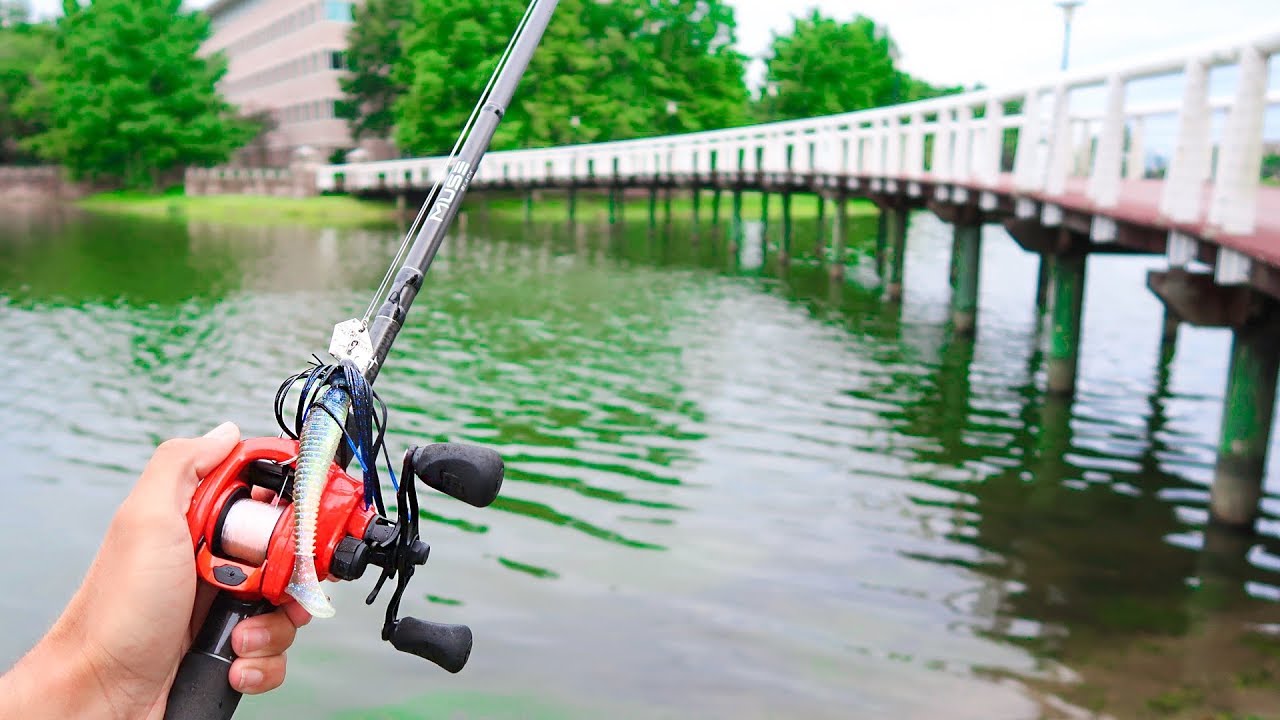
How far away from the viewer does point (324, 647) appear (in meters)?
5.98

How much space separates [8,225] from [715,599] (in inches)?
1583

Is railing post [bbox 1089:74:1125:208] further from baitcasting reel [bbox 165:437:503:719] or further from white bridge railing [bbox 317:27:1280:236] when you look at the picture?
baitcasting reel [bbox 165:437:503:719]

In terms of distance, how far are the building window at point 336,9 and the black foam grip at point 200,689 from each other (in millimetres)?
67736

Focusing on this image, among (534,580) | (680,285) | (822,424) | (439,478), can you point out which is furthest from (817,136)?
(439,478)

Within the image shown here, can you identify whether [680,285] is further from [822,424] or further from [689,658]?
[689,658]

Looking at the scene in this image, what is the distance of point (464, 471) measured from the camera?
1.62m

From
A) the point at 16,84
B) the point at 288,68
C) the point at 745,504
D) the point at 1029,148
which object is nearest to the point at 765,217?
the point at 1029,148

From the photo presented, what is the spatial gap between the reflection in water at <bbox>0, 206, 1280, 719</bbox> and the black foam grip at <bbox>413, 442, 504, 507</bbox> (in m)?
3.94

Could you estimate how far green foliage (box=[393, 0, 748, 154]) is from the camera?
47.1 meters

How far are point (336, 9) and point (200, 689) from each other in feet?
224

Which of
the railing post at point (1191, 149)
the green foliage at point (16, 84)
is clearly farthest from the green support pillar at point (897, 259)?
the green foliage at point (16, 84)

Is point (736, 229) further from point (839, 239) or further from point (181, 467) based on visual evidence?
point (181, 467)

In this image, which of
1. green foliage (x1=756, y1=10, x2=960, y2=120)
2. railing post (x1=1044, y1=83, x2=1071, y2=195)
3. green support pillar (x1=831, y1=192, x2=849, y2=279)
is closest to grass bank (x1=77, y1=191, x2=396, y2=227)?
green foliage (x1=756, y1=10, x2=960, y2=120)

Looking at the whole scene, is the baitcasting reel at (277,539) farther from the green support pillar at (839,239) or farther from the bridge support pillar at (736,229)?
the bridge support pillar at (736,229)
